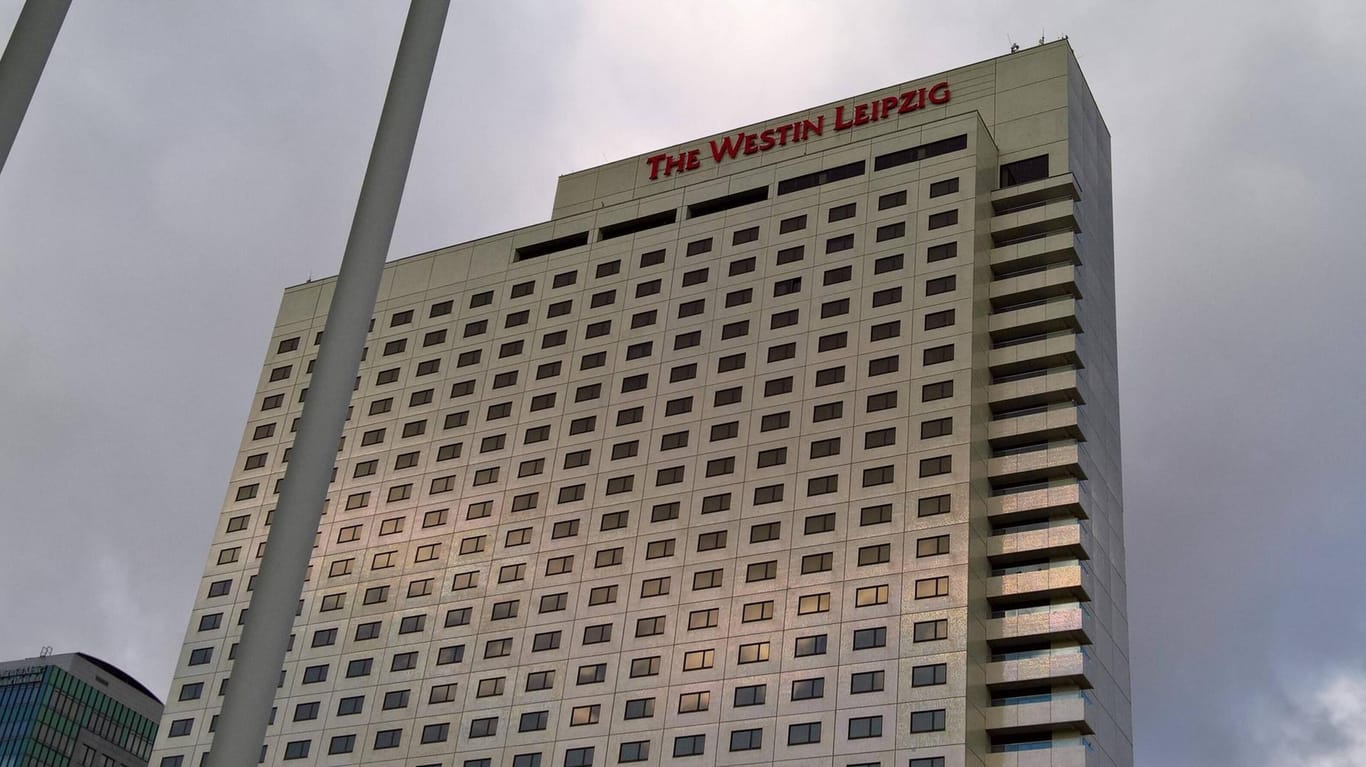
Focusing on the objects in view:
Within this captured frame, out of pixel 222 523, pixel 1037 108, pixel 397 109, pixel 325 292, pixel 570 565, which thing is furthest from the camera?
pixel 325 292

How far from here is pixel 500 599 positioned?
317 feet

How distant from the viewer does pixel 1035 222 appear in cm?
9675

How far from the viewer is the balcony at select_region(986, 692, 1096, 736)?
3123 inches

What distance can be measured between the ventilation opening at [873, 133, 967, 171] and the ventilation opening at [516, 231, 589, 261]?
22810mm

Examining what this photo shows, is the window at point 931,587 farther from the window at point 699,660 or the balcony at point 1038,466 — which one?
the window at point 699,660

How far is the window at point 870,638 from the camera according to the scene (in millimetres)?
82000

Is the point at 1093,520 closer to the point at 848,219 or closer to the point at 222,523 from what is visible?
the point at 848,219

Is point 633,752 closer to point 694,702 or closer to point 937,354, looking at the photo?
point 694,702

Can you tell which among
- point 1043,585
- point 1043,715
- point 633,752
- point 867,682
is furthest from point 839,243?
point 633,752

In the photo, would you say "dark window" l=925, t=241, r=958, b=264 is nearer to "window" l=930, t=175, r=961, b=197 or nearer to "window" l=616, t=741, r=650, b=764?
"window" l=930, t=175, r=961, b=197

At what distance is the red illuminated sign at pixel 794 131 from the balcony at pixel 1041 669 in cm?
4102

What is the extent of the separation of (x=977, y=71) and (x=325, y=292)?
50814mm

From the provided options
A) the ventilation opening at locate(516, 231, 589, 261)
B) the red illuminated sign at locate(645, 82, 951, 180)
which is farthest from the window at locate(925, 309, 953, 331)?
the ventilation opening at locate(516, 231, 589, 261)

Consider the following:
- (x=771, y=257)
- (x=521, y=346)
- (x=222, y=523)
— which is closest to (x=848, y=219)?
(x=771, y=257)
